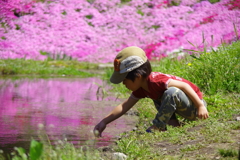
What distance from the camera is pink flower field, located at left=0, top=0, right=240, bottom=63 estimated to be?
16.6 meters

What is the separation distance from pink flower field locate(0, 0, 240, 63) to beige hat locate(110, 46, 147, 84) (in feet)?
42.8

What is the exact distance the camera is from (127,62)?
2904 millimetres

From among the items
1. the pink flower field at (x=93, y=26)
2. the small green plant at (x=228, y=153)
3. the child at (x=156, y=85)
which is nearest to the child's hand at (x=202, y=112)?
the child at (x=156, y=85)

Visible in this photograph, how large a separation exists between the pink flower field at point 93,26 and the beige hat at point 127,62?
42.8 feet

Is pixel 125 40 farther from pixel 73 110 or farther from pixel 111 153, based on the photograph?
pixel 111 153

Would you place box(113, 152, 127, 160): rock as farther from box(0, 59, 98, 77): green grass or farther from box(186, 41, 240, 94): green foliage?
box(0, 59, 98, 77): green grass

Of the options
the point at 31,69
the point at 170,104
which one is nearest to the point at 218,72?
the point at 170,104

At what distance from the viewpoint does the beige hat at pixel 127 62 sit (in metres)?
2.89

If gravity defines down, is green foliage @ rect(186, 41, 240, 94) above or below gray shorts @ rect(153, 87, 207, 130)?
below

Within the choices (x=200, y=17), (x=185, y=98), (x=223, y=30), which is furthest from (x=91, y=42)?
(x=185, y=98)

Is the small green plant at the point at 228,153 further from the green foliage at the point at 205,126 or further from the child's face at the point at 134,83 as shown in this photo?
the child's face at the point at 134,83

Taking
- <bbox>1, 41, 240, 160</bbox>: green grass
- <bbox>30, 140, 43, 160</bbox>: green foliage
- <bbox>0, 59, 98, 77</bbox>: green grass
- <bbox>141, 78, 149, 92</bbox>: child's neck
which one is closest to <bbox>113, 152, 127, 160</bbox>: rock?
<bbox>1, 41, 240, 160</bbox>: green grass

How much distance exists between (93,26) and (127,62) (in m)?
15.8

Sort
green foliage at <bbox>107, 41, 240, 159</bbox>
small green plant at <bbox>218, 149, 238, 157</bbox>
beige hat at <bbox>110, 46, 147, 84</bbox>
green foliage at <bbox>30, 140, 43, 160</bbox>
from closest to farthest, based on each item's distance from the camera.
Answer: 1. green foliage at <bbox>30, 140, 43, 160</bbox>
2. small green plant at <bbox>218, 149, 238, 157</bbox>
3. green foliage at <bbox>107, 41, 240, 159</bbox>
4. beige hat at <bbox>110, 46, 147, 84</bbox>
